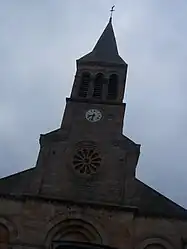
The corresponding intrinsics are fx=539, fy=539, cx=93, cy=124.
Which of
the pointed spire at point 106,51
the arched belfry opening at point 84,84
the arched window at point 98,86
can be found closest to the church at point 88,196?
the arched window at point 98,86

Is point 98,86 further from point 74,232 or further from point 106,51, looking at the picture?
point 74,232

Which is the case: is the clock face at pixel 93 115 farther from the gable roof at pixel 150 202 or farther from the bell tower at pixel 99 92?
the gable roof at pixel 150 202

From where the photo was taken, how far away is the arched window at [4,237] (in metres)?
25.0

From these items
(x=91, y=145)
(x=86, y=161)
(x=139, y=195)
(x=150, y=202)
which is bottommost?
(x=150, y=202)

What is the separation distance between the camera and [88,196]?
2669 cm

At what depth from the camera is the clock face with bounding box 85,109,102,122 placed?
3008 centimetres

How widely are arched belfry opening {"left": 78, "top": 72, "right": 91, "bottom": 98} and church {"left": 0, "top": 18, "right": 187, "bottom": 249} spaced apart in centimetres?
34

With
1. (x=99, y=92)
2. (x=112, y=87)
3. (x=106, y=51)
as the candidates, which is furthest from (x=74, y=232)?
(x=106, y=51)

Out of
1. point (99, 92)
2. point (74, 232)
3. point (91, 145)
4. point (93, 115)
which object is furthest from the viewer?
point (99, 92)

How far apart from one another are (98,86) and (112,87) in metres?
0.83

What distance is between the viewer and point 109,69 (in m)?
32.4

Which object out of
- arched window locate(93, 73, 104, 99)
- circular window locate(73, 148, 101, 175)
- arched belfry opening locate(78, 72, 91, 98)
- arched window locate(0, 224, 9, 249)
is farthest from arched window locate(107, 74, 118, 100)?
arched window locate(0, 224, 9, 249)

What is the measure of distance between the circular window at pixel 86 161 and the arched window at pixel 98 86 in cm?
411

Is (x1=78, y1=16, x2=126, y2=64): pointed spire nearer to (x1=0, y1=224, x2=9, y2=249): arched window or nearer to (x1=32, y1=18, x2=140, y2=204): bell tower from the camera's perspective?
(x1=32, y1=18, x2=140, y2=204): bell tower
